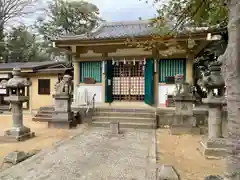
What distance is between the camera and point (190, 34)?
7965mm

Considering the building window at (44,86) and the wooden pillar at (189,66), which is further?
the building window at (44,86)

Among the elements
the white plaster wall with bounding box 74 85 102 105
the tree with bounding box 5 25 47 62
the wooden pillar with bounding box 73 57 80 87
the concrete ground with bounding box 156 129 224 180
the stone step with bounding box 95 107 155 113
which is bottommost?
the concrete ground with bounding box 156 129 224 180

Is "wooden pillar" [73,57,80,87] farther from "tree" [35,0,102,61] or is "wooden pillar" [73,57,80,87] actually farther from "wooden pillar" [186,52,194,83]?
"tree" [35,0,102,61]

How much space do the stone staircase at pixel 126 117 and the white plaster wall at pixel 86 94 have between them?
5.11 feet

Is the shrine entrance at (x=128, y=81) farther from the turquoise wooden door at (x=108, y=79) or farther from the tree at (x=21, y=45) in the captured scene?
the tree at (x=21, y=45)

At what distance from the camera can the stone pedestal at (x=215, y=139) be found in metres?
4.91

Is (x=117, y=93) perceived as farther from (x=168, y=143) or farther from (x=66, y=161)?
(x=66, y=161)

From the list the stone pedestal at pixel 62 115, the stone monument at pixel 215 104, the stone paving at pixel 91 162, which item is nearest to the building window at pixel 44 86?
the stone pedestal at pixel 62 115

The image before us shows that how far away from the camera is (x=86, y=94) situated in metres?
10.7

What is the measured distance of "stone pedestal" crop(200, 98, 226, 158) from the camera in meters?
4.91

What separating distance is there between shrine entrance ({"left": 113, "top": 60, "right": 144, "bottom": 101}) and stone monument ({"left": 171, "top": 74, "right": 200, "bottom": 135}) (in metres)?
3.31

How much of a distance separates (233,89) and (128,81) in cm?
850

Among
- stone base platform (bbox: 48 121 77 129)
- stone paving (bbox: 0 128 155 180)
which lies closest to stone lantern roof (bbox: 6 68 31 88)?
stone base platform (bbox: 48 121 77 129)

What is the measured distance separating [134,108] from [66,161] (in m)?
5.07
